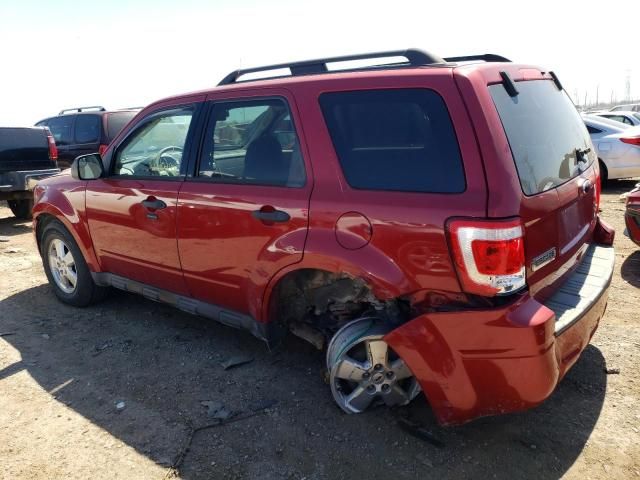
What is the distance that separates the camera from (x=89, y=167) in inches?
155

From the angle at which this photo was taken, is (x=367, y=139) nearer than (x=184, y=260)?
Yes

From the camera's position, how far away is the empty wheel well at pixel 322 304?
8.92 feet

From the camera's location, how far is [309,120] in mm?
2768

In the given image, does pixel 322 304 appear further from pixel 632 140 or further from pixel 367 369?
pixel 632 140

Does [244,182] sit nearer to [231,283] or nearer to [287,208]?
[287,208]

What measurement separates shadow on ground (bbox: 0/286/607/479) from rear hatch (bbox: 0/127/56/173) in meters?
5.16

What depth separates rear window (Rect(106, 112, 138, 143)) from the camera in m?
9.55

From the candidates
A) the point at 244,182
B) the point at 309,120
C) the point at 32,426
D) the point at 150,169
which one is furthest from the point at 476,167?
the point at 32,426

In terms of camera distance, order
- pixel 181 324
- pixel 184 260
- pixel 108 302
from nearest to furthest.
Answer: pixel 184 260 < pixel 181 324 < pixel 108 302

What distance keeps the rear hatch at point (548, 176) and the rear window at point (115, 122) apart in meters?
8.42

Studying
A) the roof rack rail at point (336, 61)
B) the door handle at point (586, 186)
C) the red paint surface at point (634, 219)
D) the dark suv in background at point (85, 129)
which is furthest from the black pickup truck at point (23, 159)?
the red paint surface at point (634, 219)

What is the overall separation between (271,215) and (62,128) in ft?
29.7

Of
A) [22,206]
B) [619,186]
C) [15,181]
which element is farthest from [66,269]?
[619,186]

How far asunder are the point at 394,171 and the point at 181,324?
2.57 metres
